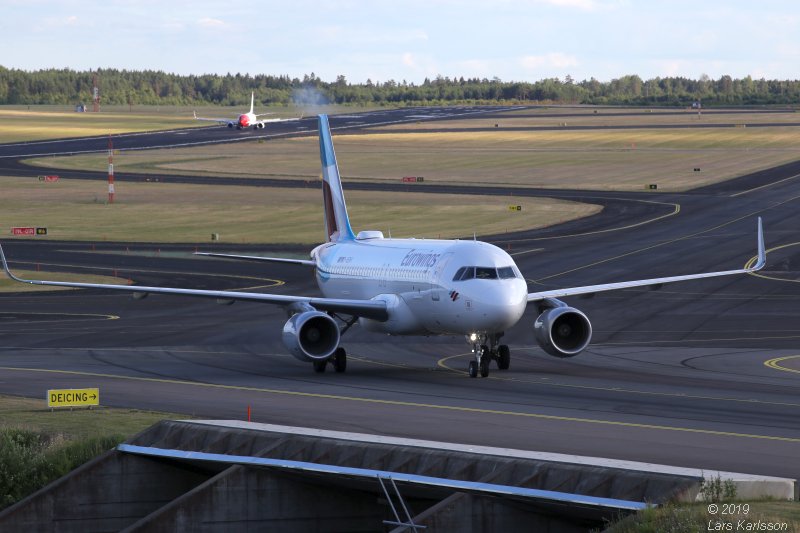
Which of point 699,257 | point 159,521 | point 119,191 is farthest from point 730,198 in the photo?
point 159,521

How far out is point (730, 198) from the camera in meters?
114

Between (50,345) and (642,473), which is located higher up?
(642,473)

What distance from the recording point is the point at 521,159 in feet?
522

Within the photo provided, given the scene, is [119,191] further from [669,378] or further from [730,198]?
[669,378]

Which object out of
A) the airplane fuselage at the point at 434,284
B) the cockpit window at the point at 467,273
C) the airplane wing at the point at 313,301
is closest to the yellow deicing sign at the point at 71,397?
the airplane wing at the point at 313,301

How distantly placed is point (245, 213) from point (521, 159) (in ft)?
177

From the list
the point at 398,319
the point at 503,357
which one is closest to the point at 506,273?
the point at 503,357

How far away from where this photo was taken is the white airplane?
4331cm

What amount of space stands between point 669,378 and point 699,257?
38.5 m

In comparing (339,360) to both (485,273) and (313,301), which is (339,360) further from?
(485,273)

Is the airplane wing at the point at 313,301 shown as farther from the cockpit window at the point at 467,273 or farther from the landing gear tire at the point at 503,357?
the cockpit window at the point at 467,273

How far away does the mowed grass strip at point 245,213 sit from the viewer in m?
99.1

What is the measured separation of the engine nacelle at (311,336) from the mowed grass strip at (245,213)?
4677 centimetres

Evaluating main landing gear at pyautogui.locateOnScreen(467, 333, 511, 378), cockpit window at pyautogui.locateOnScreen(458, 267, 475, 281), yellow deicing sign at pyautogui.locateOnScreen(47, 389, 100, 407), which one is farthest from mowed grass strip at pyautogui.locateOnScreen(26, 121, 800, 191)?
yellow deicing sign at pyautogui.locateOnScreen(47, 389, 100, 407)
